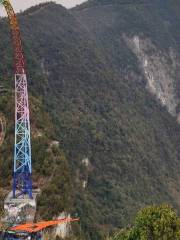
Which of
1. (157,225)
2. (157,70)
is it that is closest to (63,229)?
(157,225)

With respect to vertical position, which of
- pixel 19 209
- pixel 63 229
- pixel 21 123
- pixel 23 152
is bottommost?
pixel 63 229

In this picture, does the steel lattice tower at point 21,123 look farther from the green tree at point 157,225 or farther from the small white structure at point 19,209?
the green tree at point 157,225

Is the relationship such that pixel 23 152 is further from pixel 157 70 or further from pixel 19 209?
pixel 157 70

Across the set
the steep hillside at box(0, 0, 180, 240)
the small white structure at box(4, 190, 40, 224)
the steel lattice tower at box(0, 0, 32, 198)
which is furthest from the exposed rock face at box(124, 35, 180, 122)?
the small white structure at box(4, 190, 40, 224)

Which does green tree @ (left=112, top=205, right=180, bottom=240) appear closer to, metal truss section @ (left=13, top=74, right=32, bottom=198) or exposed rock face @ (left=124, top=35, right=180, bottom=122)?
metal truss section @ (left=13, top=74, right=32, bottom=198)

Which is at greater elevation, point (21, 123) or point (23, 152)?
point (21, 123)

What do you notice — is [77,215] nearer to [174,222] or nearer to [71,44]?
[174,222]
